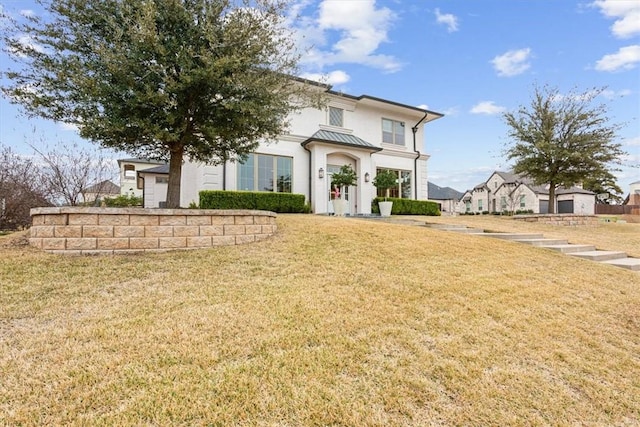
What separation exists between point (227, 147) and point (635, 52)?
13.2m

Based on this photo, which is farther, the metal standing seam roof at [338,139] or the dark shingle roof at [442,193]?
the dark shingle roof at [442,193]

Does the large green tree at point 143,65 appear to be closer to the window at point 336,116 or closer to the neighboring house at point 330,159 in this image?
the neighboring house at point 330,159

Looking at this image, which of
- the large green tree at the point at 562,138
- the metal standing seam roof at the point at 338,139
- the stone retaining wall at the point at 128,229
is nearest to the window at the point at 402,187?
the metal standing seam roof at the point at 338,139

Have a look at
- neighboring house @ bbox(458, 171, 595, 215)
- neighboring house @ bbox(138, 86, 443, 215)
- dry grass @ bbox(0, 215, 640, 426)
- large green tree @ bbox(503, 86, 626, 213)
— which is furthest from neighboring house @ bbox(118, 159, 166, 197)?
neighboring house @ bbox(458, 171, 595, 215)

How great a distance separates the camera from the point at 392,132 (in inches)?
727

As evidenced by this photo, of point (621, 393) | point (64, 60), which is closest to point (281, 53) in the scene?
point (64, 60)

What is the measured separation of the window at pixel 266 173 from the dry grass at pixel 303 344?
28.0ft

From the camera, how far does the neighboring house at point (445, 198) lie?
37.4 metres

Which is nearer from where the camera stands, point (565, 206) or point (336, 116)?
point (336, 116)

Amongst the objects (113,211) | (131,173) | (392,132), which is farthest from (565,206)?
(131,173)

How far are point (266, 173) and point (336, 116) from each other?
5.09 metres

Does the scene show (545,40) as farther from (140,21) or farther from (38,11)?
(38,11)

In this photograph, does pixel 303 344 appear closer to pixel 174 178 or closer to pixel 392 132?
pixel 174 178

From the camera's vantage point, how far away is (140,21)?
508 centimetres
